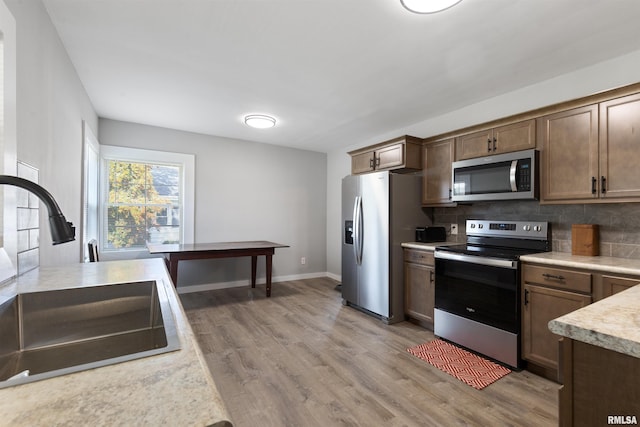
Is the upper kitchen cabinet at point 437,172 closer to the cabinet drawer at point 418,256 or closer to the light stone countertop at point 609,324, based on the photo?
the cabinet drawer at point 418,256

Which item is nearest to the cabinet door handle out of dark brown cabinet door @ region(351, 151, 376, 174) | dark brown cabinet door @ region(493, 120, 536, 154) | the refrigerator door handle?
dark brown cabinet door @ region(493, 120, 536, 154)

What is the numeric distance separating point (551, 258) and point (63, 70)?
3866mm

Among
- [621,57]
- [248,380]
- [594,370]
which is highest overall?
[621,57]

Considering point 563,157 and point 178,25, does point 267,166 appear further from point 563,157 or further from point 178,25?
point 563,157

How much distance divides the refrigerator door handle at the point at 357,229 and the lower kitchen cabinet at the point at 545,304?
168 cm

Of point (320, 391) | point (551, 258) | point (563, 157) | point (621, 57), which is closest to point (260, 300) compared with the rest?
point (320, 391)

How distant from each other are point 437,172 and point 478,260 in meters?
1.16

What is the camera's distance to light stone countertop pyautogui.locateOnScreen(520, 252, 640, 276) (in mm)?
1825

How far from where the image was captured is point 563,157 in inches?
91.9

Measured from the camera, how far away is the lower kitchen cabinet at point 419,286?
3.02 m

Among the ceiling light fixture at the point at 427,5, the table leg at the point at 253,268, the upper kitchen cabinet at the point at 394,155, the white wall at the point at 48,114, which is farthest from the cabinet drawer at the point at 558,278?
the table leg at the point at 253,268

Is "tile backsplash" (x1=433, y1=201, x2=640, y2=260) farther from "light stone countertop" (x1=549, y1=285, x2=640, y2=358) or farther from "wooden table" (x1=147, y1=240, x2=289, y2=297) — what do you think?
"wooden table" (x1=147, y1=240, x2=289, y2=297)

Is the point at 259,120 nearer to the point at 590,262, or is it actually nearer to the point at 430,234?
the point at 430,234

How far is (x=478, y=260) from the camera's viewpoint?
2506 mm
